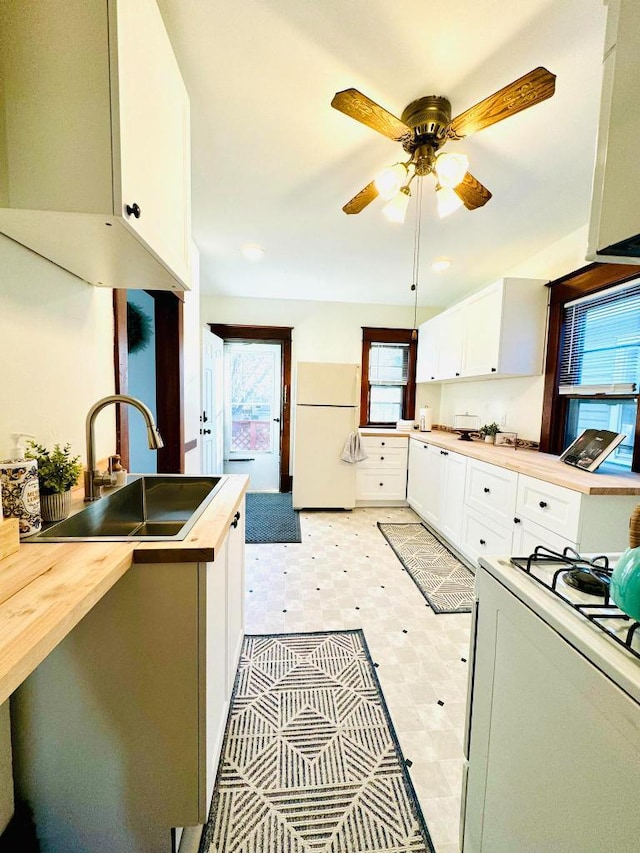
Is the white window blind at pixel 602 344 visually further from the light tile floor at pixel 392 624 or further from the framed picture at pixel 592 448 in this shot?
the light tile floor at pixel 392 624

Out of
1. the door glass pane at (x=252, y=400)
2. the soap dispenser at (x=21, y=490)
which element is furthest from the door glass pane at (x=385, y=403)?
the soap dispenser at (x=21, y=490)

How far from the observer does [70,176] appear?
0.79m

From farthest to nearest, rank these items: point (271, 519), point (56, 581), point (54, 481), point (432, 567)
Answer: point (271, 519), point (432, 567), point (54, 481), point (56, 581)

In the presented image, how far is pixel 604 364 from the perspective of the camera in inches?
89.1

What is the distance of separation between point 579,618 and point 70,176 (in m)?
1.44

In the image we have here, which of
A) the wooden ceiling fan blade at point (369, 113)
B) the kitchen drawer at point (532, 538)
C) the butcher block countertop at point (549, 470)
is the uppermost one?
the wooden ceiling fan blade at point (369, 113)

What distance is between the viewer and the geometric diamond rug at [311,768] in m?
1.00

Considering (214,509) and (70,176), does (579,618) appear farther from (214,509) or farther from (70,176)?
(70,176)

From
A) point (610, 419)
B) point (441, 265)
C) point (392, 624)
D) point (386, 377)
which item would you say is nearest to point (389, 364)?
point (386, 377)

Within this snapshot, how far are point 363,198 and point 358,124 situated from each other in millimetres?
302

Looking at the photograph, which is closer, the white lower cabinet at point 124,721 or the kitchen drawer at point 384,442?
the white lower cabinet at point 124,721

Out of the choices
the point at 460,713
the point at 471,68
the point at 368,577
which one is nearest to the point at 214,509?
the point at 460,713

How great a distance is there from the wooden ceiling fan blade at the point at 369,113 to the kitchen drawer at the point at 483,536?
2207 mm

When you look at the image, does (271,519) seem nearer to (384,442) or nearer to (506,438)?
(384,442)
